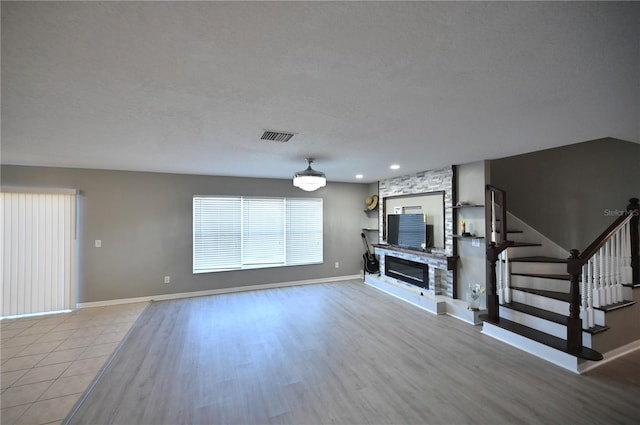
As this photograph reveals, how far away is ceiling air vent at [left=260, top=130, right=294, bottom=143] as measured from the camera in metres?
2.79

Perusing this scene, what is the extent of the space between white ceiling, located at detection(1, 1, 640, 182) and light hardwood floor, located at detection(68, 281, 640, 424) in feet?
8.14

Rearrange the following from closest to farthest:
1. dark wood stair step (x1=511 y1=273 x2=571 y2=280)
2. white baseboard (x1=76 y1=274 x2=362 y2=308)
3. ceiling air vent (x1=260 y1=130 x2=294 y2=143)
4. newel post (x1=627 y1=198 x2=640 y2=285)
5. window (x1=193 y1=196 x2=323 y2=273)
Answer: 1. ceiling air vent (x1=260 y1=130 x2=294 y2=143)
2. newel post (x1=627 y1=198 x2=640 y2=285)
3. dark wood stair step (x1=511 y1=273 x2=571 y2=280)
4. white baseboard (x1=76 y1=274 x2=362 y2=308)
5. window (x1=193 y1=196 x2=323 y2=273)

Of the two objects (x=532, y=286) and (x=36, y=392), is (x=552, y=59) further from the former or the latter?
(x=36, y=392)

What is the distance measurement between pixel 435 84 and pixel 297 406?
274 cm

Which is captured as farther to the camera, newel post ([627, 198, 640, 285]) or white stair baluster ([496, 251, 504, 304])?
white stair baluster ([496, 251, 504, 304])

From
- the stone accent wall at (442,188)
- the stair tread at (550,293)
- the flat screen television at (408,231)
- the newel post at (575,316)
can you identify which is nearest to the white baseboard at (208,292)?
the flat screen television at (408,231)

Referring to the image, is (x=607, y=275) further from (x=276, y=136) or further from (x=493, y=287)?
(x=276, y=136)

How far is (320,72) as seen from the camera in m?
1.63

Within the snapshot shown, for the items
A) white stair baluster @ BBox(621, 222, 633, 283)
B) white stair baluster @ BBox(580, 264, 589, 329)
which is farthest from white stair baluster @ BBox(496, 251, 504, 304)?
white stair baluster @ BBox(621, 222, 633, 283)

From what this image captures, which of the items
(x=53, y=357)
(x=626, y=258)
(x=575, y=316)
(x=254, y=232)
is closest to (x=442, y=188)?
(x=626, y=258)

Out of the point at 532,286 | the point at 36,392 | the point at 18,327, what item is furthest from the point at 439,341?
the point at 18,327

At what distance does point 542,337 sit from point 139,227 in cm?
657

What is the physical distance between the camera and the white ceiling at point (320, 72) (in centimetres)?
117

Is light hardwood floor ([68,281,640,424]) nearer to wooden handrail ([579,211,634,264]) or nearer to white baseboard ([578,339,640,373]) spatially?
white baseboard ([578,339,640,373])
